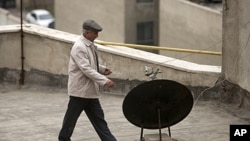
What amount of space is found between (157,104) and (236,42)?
2.70 metres

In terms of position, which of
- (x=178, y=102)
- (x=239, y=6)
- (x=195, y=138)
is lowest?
(x=195, y=138)

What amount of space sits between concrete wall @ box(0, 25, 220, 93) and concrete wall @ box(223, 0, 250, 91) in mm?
402

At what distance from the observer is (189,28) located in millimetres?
30656

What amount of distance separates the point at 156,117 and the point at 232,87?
2.60m

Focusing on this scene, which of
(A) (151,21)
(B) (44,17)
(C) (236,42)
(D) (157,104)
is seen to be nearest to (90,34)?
(D) (157,104)

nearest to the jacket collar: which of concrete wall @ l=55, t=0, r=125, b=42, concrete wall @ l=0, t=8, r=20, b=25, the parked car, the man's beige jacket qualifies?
the man's beige jacket

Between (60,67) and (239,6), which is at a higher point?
(239,6)

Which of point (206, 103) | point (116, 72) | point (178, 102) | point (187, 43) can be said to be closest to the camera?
point (178, 102)

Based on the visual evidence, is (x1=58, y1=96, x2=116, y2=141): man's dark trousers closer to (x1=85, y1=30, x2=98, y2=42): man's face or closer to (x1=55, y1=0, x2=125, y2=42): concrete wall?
(x1=85, y1=30, x2=98, y2=42): man's face

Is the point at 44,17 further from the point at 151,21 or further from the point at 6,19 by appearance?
the point at 6,19

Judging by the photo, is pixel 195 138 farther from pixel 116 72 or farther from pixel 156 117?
pixel 116 72

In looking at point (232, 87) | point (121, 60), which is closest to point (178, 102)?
point (232, 87)

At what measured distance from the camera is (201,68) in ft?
35.5

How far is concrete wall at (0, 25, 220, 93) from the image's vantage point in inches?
424
